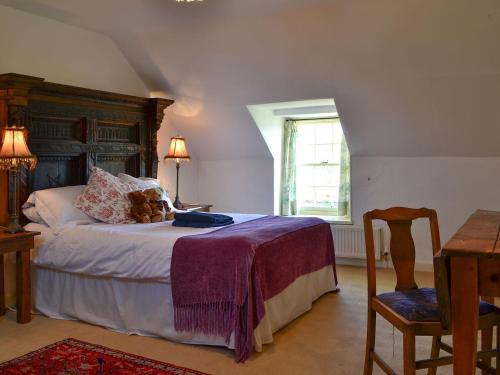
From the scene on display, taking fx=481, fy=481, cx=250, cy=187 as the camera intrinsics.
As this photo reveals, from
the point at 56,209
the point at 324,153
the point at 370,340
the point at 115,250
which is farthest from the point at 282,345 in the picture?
the point at 324,153

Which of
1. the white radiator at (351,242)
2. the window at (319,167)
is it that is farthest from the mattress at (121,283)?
the window at (319,167)

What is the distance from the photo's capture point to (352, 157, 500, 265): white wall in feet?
15.4

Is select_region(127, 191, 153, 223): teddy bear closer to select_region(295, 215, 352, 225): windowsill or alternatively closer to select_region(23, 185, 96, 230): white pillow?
select_region(23, 185, 96, 230): white pillow

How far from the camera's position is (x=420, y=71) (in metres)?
4.15

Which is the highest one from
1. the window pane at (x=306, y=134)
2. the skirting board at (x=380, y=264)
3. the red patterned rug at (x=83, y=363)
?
the window pane at (x=306, y=134)

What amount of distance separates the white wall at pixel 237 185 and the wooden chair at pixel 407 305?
11.1ft

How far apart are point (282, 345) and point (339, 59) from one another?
256 centimetres

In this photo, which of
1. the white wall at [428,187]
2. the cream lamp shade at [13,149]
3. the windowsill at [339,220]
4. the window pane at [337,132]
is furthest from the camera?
the window pane at [337,132]

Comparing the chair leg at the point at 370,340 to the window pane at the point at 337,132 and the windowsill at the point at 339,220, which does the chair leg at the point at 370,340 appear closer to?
the windowsill at the point at 339,220

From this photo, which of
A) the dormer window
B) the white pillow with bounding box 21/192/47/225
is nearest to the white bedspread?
the white pillow with bounding box 21/192/47/225

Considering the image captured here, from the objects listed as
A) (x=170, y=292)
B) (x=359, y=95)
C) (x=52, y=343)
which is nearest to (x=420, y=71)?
(x=359, y=95)

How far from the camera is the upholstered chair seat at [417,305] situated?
6.66 feet

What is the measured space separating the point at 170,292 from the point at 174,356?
16.0 inches

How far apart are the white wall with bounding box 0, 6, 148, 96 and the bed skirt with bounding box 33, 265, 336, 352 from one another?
1.75 metres
